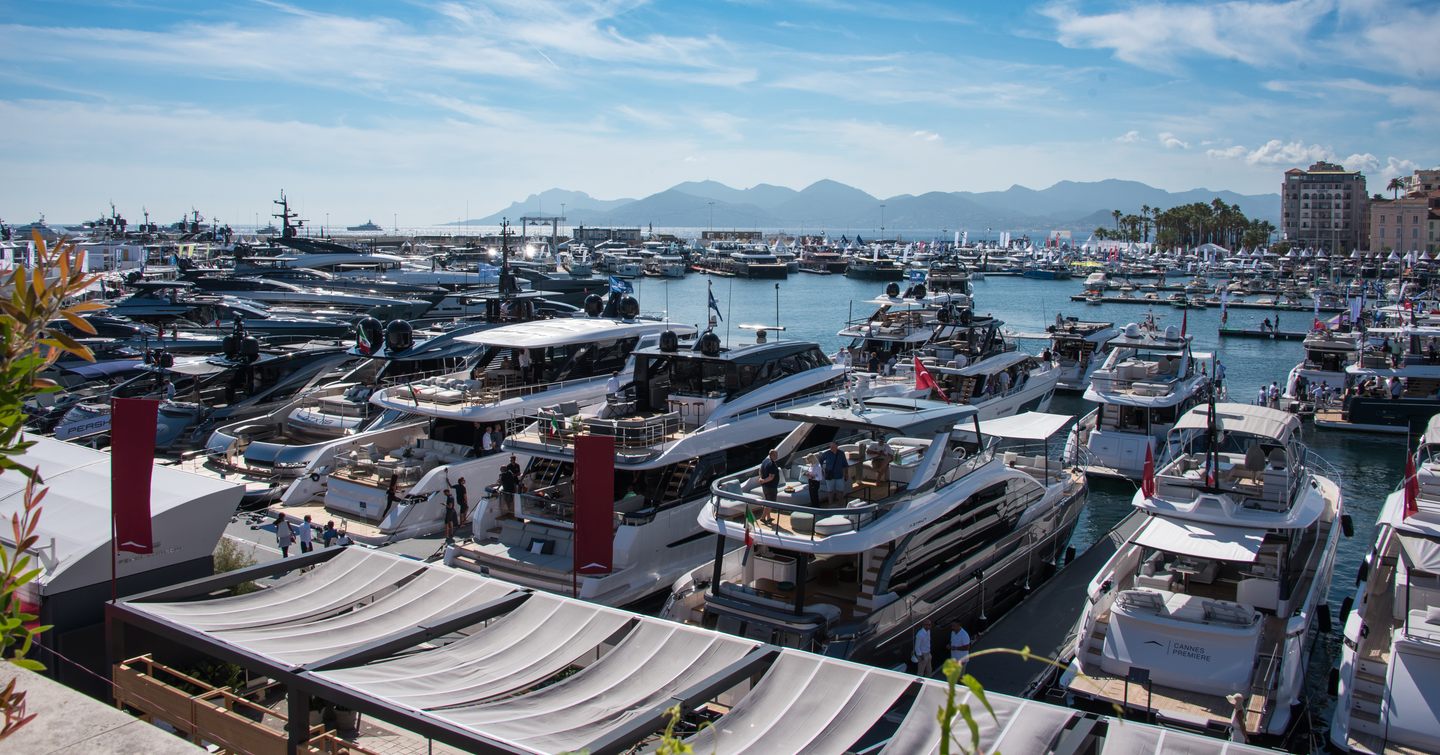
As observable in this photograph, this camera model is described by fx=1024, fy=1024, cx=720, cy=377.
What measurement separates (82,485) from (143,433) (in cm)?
262

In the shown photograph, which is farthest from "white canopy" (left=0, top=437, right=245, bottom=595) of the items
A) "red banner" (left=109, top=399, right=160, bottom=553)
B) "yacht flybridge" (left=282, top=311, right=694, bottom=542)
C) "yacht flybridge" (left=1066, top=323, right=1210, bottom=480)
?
"yacht flybridge" (left=1066, top=323, right=1210, bottom=480)

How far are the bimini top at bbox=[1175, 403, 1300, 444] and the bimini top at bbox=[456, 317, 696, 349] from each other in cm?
1188

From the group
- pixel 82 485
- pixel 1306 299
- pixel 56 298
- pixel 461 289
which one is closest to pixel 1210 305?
pixel 1306 299

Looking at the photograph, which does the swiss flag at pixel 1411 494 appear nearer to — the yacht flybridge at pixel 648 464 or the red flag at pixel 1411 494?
the red flag at pixel 1411 494

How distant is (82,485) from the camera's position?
49.1 feet

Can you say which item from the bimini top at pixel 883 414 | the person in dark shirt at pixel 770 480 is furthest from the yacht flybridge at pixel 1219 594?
the person in dark shirt at pixel 770 480

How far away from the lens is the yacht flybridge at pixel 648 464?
1691cm

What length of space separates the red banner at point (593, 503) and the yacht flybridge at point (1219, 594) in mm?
6397

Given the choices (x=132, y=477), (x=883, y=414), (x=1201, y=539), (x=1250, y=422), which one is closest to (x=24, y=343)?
(x=132, y=477)

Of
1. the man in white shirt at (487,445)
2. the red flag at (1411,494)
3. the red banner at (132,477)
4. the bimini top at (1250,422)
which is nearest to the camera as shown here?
the red banner at (132,477)

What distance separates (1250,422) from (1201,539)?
184 inches

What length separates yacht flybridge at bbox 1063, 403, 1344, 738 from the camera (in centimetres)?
1277

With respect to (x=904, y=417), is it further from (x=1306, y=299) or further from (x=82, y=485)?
(x=1306, y=299)

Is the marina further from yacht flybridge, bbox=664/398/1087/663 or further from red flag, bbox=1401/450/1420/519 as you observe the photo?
red flag, bbox=1401/450/1420/519
